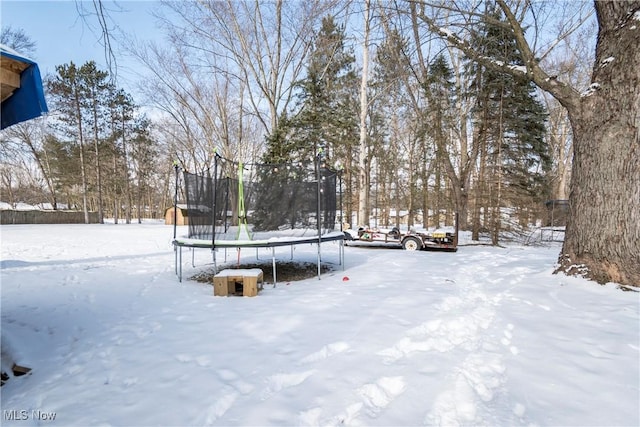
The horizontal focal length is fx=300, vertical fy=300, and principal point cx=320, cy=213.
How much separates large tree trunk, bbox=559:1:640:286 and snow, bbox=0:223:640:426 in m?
0.50

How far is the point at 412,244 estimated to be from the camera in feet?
33.3

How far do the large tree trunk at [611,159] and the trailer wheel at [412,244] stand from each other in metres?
5.17

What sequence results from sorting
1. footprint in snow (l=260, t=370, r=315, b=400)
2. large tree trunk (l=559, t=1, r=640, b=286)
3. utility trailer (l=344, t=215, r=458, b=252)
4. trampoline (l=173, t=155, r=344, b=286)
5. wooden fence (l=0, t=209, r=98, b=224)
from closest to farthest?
footprint in snow (l=260, t=370, r=315, b=400)
large tree trunk (l=559, t=1, r=640, b=286)
trampoline (l=173, t=155, r=344, b=286)
utility trailer (l=344, t=215, r=458, b=252)
wooden fence (l=0, t=209, r=98, b=224)

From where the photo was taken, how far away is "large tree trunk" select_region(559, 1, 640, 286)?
4.25 metres

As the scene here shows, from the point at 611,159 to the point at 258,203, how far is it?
5727mm

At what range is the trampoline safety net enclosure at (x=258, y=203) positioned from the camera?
5691 millimetres

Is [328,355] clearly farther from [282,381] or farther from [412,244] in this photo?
[412,244]

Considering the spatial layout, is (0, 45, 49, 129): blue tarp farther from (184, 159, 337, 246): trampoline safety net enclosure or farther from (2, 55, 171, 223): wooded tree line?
(2, 55, 171, 223): wooded tree line

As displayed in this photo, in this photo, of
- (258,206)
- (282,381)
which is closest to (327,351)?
(282,381)

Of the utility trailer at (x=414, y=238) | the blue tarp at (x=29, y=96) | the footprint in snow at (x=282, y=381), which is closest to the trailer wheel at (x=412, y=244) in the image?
the utility trailer at (x=414, y=238)

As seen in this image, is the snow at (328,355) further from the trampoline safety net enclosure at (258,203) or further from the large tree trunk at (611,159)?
the trampoline safety net enclosure at (258,203)

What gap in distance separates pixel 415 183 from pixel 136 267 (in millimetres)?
14757

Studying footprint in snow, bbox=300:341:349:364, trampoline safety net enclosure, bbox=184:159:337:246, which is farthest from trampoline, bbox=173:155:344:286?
footprint in snow, bbox=300:341:349:364

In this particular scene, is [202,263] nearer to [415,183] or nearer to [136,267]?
[136,267]
